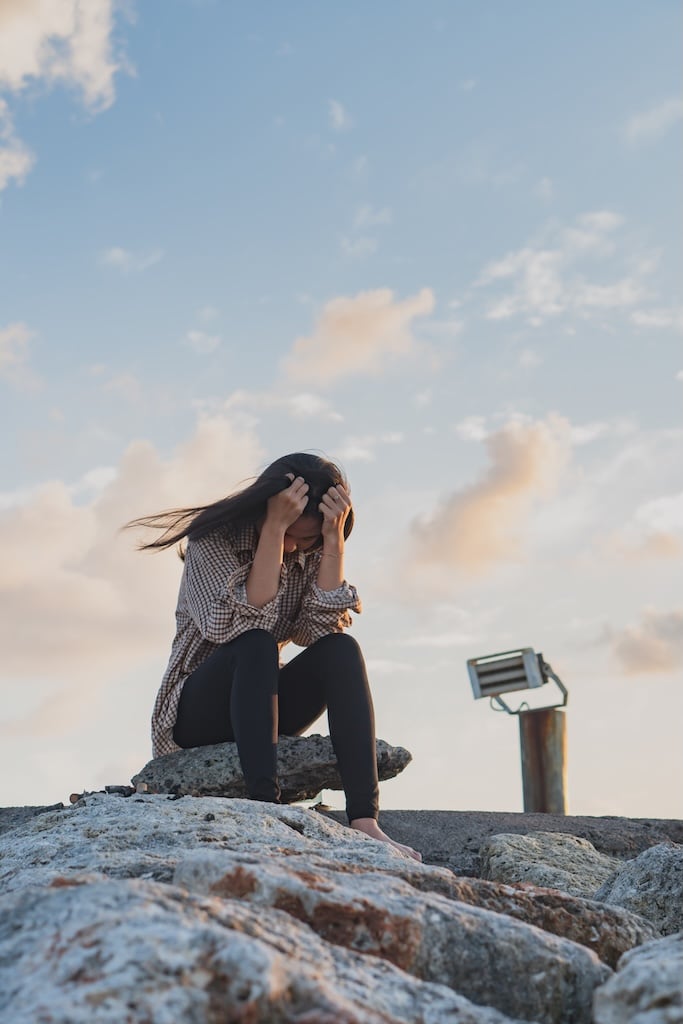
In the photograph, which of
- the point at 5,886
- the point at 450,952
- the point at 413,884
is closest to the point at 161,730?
the point at 5,886

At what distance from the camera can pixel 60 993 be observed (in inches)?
57.9

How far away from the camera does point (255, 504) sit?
5148mm

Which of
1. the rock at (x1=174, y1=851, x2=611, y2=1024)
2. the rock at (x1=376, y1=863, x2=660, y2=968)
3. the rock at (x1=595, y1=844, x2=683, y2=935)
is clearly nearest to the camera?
the rock at (x1=174, y1=851, x2=611, y2=1024)

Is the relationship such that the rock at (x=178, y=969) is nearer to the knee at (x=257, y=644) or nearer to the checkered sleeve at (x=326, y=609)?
the knee at (x=257, y=644)

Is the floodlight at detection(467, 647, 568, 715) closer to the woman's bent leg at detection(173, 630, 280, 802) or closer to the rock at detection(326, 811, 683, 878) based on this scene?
the rock at detection(326, 811, 683, 878)

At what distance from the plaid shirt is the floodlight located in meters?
4.03

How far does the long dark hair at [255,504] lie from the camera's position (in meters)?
5.14

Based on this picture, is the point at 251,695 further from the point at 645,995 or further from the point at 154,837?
the point at 645,995

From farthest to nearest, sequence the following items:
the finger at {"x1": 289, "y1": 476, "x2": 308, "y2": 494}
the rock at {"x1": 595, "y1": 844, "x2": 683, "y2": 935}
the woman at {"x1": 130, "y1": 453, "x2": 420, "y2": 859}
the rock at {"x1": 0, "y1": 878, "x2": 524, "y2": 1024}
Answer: the finger at {"x1": 289, "y1": 476, "x2": 308, "y2": 494} < the woman at {"x1": 130, "y1": 453, "x2": 420, "y2": 859} < the rock at {"x1": 595, "y1": 844, "x2": 683, "y2": 935} < the rock at {"x1": 0, "y1": 878, "x2": 524, "y2": 1024}

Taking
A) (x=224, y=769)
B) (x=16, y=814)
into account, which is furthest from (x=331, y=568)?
(x=16, y=814)

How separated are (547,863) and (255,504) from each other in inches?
87.6

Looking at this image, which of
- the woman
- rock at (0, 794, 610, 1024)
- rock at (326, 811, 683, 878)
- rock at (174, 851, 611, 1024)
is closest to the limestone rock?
rock at (0, 794, 610, 1024)

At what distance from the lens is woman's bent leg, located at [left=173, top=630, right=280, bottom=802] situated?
4.49m

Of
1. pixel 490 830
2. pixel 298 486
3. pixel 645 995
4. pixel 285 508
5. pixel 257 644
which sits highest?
pixel 298 486
